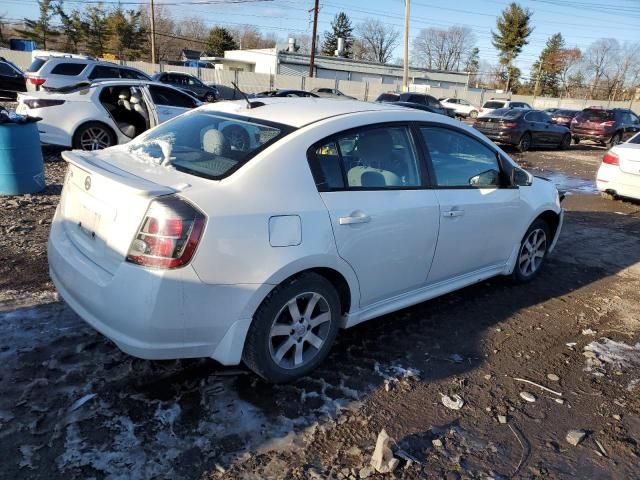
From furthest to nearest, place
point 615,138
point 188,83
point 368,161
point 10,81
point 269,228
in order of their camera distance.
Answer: point 188,83 < point 615,138 < point 10,81 < point 368,161 < point 269,228

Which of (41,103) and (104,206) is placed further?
(41,103)

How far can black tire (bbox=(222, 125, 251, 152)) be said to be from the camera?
3.09 meters

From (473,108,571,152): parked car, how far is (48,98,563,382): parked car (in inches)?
565

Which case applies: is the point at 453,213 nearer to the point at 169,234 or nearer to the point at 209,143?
the point at 209,143

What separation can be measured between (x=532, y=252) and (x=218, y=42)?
7742cm

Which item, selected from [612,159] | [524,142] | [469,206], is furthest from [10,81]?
[469,206]

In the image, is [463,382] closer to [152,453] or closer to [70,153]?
[152,453]

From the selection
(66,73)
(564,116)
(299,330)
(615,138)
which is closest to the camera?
(299,330)

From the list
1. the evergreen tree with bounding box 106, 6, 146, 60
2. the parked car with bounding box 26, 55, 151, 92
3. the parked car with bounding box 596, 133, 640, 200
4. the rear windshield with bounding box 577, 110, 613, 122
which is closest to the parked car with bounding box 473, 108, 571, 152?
the rear windshield with bounding box 577, 110, 613, 122

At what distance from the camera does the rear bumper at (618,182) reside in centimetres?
866

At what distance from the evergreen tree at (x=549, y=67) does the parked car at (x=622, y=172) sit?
3073 inches

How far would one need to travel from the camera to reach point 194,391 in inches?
116

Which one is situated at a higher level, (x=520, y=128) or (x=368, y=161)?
(x=368, y=161)

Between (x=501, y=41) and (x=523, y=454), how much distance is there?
8062cm
